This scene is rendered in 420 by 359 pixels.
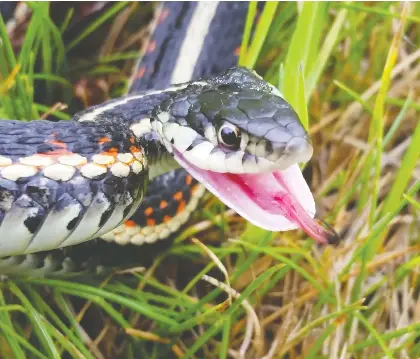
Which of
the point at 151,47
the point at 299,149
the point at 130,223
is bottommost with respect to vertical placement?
the point at 130,223

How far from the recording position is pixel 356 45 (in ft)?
4.90

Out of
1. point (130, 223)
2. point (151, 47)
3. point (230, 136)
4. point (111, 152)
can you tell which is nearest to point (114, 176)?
point (111, 152)

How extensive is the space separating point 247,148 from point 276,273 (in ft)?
0.87

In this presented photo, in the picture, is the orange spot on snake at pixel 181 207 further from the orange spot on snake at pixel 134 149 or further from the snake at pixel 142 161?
the orange spot on snake at pixel 134 149

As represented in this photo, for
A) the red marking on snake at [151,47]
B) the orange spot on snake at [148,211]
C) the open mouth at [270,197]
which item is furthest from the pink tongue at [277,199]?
the red marking on snake at [151,47]

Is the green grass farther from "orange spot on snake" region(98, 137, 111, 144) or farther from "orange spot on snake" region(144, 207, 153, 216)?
"orange spot on snake" region(98, 137, 111, 144)

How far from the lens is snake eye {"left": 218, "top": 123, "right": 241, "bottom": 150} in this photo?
0.91 m

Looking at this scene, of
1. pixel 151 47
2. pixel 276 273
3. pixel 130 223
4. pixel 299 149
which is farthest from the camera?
pixel 151 47

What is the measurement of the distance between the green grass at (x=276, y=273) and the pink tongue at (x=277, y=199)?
84mm

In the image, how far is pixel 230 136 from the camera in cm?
92

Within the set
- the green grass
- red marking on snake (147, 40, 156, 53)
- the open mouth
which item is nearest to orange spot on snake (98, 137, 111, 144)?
the open mouth

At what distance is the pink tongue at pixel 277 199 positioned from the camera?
90 centimetres

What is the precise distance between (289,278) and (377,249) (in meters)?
0.17

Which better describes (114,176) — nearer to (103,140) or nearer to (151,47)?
(103,140)
